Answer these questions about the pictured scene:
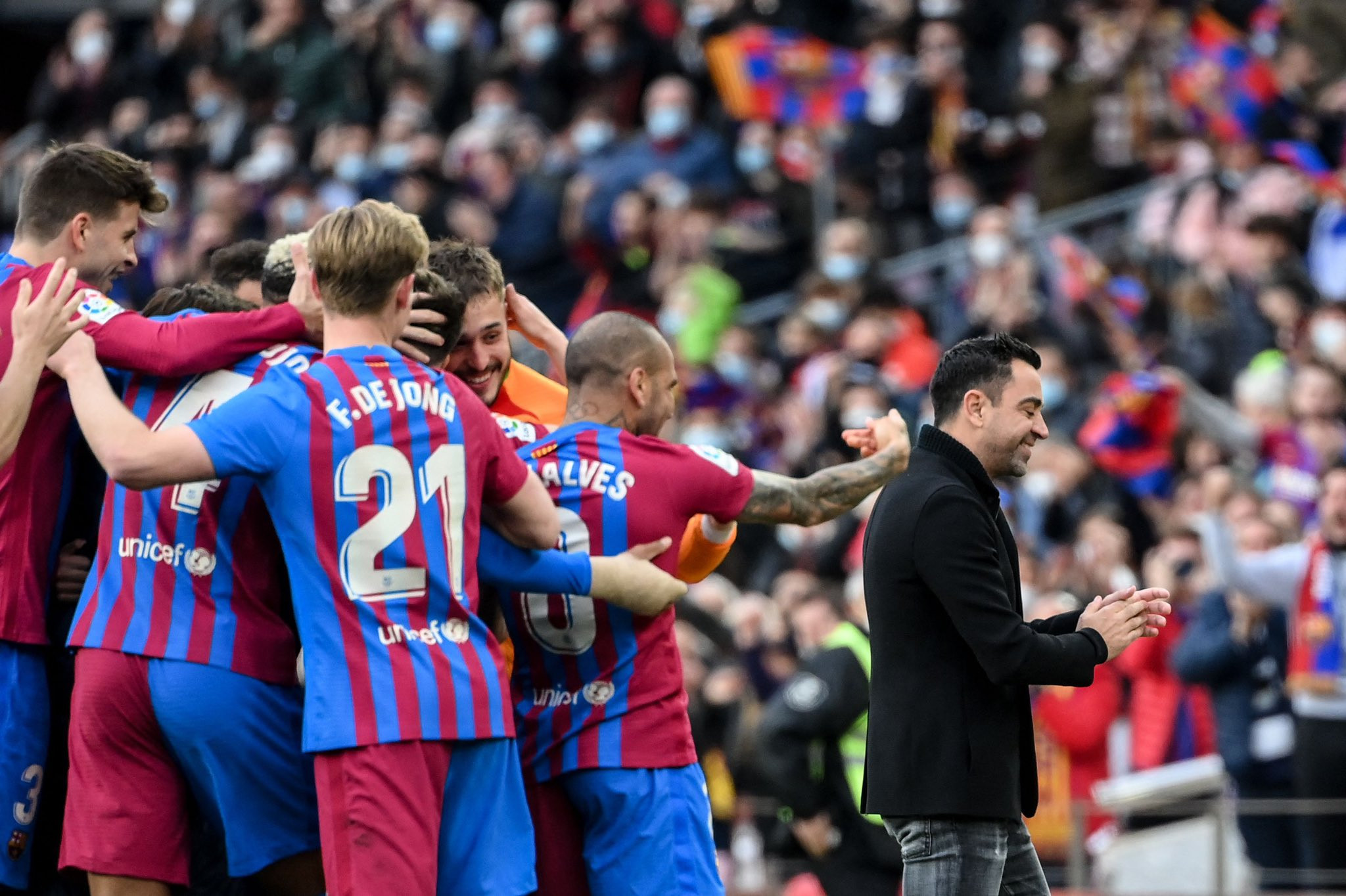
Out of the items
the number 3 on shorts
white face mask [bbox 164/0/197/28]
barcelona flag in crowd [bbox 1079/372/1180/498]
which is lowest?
the number 3 on shorts

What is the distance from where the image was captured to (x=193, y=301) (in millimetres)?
5383

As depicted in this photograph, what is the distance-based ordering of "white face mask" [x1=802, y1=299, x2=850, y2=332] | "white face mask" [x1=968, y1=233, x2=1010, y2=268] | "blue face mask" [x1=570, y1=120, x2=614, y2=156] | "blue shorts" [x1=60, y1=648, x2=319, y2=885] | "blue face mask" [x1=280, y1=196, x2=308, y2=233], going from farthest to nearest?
"blue face mask" [x1=280, y1=196, x2=308, y2=233], "blue face mask" [x1=570, y1=120, x2=614, y2=156], "white face mask" [x1=802, y1=299, x2=850, y2=332], "white face mask" [x1=968, y1=233, x2=1010, y2=268], "blue shorts" [x1=60, y1=648, x2=319, y2=885]

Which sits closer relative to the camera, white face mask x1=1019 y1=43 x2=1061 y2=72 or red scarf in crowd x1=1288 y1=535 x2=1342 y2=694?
red scarf in crowd x1=1288 y1=535 x2=1342 y2=694

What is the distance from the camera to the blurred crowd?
9.68 metres

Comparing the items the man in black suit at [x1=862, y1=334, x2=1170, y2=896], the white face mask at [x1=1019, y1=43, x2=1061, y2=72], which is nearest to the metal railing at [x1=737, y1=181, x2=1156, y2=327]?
the white face mask at [x1=1019, y1=43, x2=1061, y2=72]

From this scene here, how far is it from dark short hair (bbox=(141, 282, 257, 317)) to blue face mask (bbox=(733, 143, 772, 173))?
986cm

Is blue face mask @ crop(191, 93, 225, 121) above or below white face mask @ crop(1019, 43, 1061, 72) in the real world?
above

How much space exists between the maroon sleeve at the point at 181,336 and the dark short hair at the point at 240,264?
91cm

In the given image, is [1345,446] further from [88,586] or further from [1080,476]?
[88,586]

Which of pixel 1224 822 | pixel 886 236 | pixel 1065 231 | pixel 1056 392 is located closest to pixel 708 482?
pixel 1224 822

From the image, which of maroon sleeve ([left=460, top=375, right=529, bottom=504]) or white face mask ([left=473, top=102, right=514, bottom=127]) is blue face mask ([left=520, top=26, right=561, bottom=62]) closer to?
white face mask ([left=473, top=102, right=514, bottom=127])

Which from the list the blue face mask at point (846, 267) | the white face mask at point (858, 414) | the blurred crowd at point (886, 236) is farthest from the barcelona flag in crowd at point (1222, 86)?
the white face mask at point (858, 414)

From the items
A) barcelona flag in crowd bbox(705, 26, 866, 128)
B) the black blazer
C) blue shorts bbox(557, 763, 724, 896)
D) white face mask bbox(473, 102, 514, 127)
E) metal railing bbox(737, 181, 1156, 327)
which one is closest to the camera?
the black blazer

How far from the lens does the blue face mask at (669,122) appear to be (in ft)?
51.2
